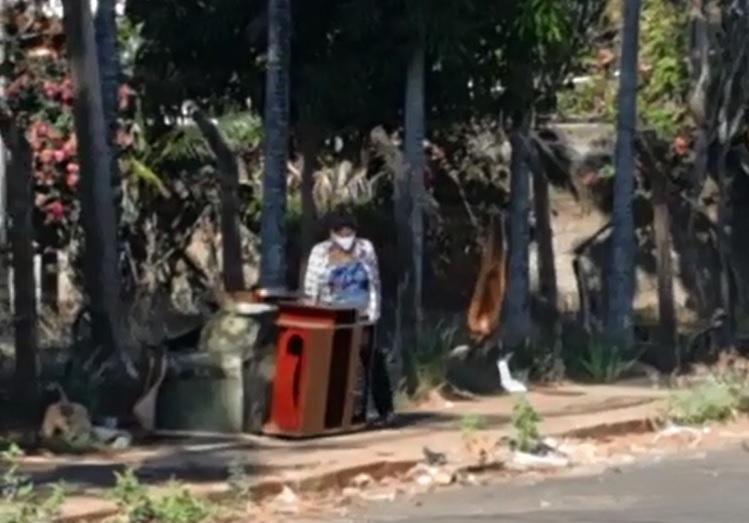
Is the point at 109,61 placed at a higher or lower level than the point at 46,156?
higher

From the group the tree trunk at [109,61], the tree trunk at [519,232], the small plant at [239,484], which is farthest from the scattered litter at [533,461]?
the tree trunk at [519,232]

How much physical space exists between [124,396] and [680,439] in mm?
4539

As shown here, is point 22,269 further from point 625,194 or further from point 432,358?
point 625,194

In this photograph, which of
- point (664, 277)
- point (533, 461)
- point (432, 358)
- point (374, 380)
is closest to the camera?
point (533, 461)

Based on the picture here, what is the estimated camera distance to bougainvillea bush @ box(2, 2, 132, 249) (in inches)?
1018

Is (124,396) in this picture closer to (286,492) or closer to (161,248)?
(286,492)

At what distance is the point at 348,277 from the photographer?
1794 centimetres

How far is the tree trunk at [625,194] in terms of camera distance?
2347 centimetres

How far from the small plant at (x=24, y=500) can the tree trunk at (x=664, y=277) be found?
36.0 ft

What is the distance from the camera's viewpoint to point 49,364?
19234 millimetres

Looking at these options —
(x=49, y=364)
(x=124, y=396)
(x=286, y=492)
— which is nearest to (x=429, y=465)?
(x=286, y=492)

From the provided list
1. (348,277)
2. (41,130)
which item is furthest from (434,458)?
(41,130)

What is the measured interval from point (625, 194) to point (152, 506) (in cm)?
1212

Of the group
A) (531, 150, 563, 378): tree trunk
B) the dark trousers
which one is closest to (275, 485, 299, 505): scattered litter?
the dark trousers
